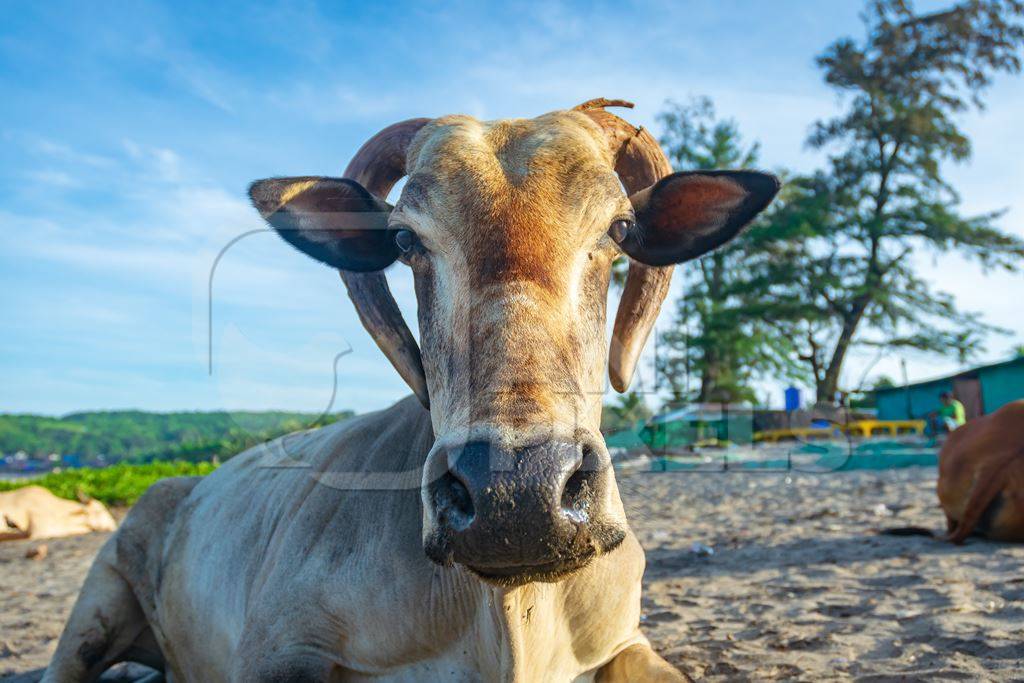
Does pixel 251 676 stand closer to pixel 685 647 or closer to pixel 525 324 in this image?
pixel 525 324

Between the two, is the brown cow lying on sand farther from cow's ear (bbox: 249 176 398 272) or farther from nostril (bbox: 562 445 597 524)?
nostril (bbox: 562 445 597 524)

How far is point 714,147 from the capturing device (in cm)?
3438

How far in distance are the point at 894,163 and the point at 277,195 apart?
29.4 meters

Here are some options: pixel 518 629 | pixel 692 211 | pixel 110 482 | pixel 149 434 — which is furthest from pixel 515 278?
pixel 149 434

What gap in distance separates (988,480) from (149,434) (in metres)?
50.5

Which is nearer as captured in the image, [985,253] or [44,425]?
[985,253]

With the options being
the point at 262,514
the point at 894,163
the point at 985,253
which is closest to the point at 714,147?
the point at 894,163

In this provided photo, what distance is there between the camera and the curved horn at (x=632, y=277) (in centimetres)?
350

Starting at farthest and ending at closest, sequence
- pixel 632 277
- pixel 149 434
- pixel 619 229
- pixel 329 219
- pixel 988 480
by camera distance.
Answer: pixel 149 434, pixel 988 480, pixel 632 277, pixel 329 219, pixel 619 229

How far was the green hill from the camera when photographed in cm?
416

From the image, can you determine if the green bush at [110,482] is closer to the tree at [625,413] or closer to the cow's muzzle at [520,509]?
the tree at [625,413]

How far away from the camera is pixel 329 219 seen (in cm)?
319

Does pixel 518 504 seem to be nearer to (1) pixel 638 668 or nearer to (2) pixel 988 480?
(1) pixel 638 668

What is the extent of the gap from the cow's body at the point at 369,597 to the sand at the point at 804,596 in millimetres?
543
